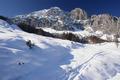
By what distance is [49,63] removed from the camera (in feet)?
42.7

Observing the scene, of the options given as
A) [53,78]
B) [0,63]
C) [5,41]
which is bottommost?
[53,78]

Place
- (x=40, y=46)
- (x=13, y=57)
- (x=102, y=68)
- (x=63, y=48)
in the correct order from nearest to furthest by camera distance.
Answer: (x=13, y=57) < (x=102, y=68) < (x=40, y=46) < (x=63, y=48)

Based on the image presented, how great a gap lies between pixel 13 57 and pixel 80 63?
3.88 meters

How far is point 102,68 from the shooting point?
42.5 ft

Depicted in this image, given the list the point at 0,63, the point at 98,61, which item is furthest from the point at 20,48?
the point at 98,61

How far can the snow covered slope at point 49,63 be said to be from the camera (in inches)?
438

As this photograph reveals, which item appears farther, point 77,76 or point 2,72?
point 77,76

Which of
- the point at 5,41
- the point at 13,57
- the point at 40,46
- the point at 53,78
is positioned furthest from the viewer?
the point at 40,46

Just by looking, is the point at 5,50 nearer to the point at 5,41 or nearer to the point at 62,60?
the point at 5,41

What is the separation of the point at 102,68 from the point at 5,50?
17.6 feet

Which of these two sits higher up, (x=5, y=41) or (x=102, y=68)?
(x=5, y=41)

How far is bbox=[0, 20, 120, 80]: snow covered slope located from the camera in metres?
11.1

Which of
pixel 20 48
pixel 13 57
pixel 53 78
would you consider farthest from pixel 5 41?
pixel 53 78

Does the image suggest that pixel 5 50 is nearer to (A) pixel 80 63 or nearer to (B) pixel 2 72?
(B) pixel 2 72
